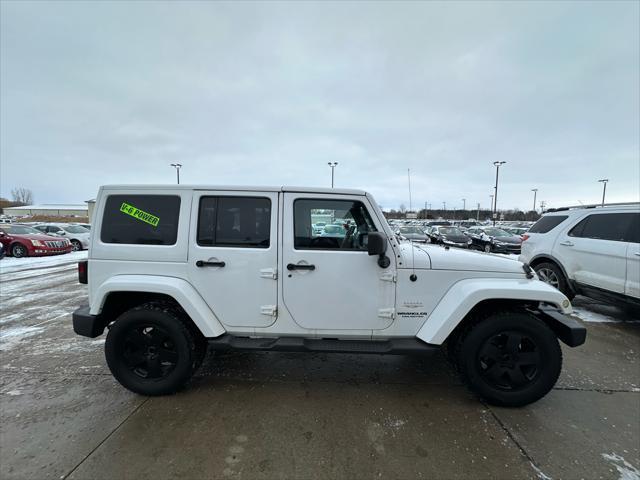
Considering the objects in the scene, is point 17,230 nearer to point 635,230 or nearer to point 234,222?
point 234,222

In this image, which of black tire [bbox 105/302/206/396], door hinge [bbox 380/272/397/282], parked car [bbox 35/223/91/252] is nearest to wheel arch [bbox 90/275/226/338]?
black tire [bbox 105/302/206/396]

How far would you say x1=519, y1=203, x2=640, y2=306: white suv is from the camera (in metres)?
4.75

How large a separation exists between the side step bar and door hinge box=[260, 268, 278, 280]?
61 cm

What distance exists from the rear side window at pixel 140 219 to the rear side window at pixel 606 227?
6.69m

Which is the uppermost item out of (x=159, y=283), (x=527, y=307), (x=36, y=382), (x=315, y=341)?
(x=159, y=283)

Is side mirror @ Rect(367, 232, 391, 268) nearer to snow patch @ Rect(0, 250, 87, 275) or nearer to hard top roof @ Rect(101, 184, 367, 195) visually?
hard top roof @ Rect(101, 184, 367, 195)

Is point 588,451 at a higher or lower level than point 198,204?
lower

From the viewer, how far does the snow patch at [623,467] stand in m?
2.04

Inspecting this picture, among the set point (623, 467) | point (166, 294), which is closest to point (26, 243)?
point (166, 294)

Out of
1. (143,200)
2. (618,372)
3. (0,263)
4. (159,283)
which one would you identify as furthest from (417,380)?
(0,263)

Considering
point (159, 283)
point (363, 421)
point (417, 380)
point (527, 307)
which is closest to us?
point (363, 421)

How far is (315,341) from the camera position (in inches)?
111

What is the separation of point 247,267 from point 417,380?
7.10 feet

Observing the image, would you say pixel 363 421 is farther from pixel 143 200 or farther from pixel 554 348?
pixel 143 200
